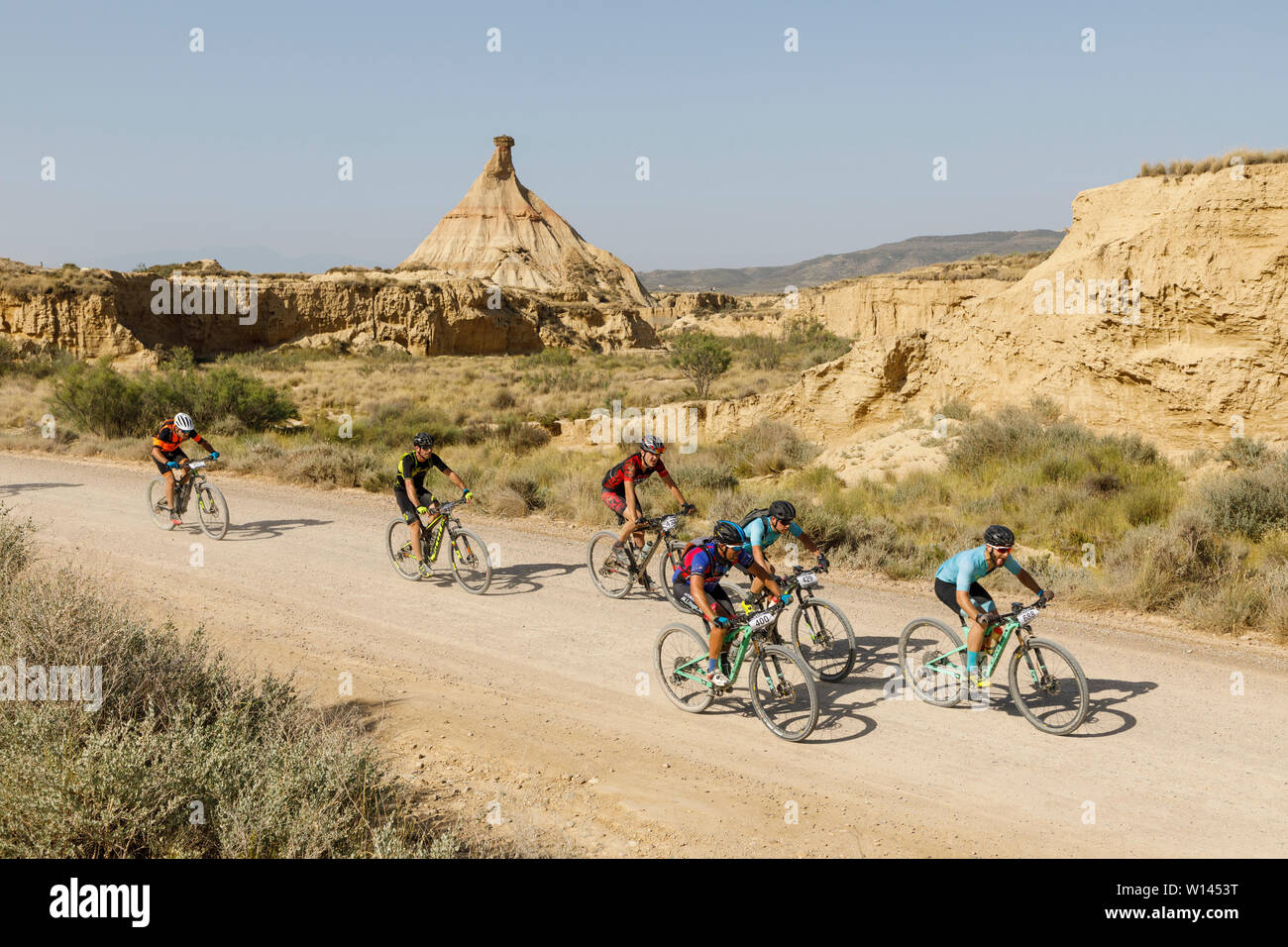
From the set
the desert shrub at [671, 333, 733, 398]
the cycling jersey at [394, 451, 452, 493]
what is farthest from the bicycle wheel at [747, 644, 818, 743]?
the desert shrub at [671, 333, 733, 398]

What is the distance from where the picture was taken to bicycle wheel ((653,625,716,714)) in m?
6.64

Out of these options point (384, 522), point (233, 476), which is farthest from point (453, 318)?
point (384, 522)

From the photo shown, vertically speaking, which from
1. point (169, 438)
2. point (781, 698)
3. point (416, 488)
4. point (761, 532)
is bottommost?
point (781, 698)

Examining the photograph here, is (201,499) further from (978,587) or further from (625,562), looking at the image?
(978,587)

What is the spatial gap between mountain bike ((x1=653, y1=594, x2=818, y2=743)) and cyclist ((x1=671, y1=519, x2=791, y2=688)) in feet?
0.34

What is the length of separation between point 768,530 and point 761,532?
12cm

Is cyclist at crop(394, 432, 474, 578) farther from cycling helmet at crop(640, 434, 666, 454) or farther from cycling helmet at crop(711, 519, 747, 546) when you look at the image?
cycling helmet at crop(711, 519, 747, 546)

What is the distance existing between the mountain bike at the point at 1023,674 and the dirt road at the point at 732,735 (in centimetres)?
17

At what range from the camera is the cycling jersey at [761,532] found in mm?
6785

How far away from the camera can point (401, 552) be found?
1034 centimetres

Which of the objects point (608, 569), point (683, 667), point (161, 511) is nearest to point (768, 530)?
point (683, 667)

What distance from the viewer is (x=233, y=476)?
1719cm
